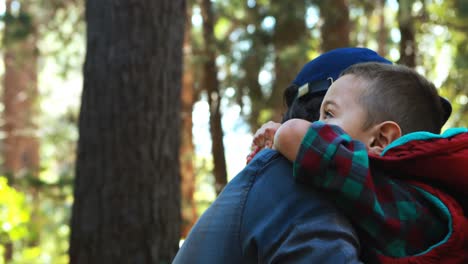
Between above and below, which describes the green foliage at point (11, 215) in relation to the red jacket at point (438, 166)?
below

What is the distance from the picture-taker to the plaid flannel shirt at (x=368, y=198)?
1.27m

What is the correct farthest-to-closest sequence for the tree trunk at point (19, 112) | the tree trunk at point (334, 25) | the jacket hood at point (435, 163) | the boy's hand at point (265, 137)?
1. the tree trunk at point (19, 112)
2. the tree trunk at point (334, 25)
3. the boy's hand at point (265, 137)
4. the jacket hood at point (435, 163)

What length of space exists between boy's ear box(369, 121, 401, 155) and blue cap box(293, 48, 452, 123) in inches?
19.3

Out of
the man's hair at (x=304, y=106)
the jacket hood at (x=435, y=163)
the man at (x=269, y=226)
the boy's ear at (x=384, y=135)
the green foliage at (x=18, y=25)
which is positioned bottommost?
the man at (x=269, y=226)

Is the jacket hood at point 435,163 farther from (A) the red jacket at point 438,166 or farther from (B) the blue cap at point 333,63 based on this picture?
(B) the blue cap at point 333,63

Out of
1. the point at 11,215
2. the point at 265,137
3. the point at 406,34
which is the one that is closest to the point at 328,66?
the point at 265,137

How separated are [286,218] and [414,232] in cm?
27

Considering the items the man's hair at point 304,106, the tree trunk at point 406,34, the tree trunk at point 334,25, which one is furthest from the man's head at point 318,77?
the tree trunk at point 334,25

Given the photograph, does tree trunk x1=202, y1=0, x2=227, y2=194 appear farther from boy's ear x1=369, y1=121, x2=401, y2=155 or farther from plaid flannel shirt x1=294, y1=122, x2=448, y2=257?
plaid flannel shirt x1=294, y1=122, x2=448, y2=257

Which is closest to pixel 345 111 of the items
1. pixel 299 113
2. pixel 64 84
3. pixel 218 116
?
pixel 299 113

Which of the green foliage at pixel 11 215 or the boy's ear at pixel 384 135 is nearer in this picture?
the boy's ear at pixel 384 135

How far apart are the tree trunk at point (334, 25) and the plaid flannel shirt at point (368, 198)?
871cm

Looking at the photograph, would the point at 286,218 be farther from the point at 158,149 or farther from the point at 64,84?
the point at 64,84

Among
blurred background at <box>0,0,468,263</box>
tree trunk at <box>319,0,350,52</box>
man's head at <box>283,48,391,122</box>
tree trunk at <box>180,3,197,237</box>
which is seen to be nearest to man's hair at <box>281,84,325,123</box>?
man's head at <box>283,48,391,122</box>
